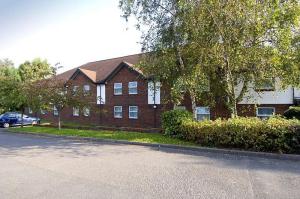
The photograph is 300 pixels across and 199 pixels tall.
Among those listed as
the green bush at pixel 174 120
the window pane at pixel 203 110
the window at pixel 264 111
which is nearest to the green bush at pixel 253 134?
the green bush at pixel 174 120

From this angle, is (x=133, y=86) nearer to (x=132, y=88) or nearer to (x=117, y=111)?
(x=132, y=88)

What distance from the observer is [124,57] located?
36.1 meters

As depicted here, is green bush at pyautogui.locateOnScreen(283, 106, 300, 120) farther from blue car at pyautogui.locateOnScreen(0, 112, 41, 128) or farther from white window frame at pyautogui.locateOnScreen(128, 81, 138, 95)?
blue car at pyautogui.locateOnScreen(0, 112, 41, 128)

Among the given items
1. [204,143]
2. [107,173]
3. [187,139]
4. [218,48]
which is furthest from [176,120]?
[107,173]

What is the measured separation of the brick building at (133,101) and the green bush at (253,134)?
8207 mm

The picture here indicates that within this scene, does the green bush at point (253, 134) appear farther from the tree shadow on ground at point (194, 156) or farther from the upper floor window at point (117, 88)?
the upper floor window at point (117, 88)

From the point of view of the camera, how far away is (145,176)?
336 inches

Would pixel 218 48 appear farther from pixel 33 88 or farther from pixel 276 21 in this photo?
pixel 33 88

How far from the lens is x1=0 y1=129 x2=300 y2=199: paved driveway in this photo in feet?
22.8

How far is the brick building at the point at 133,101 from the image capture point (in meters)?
21.8

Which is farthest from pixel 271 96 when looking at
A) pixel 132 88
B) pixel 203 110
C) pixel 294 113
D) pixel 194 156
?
pixel 132 88

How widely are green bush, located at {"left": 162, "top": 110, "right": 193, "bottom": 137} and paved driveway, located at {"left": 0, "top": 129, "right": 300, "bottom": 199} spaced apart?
390 cm

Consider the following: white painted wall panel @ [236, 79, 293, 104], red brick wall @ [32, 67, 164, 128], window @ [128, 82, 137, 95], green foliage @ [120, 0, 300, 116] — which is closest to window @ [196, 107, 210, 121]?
white painted wall panel @ [236, 79, 293, 104]

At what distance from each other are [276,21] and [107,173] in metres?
11.3
